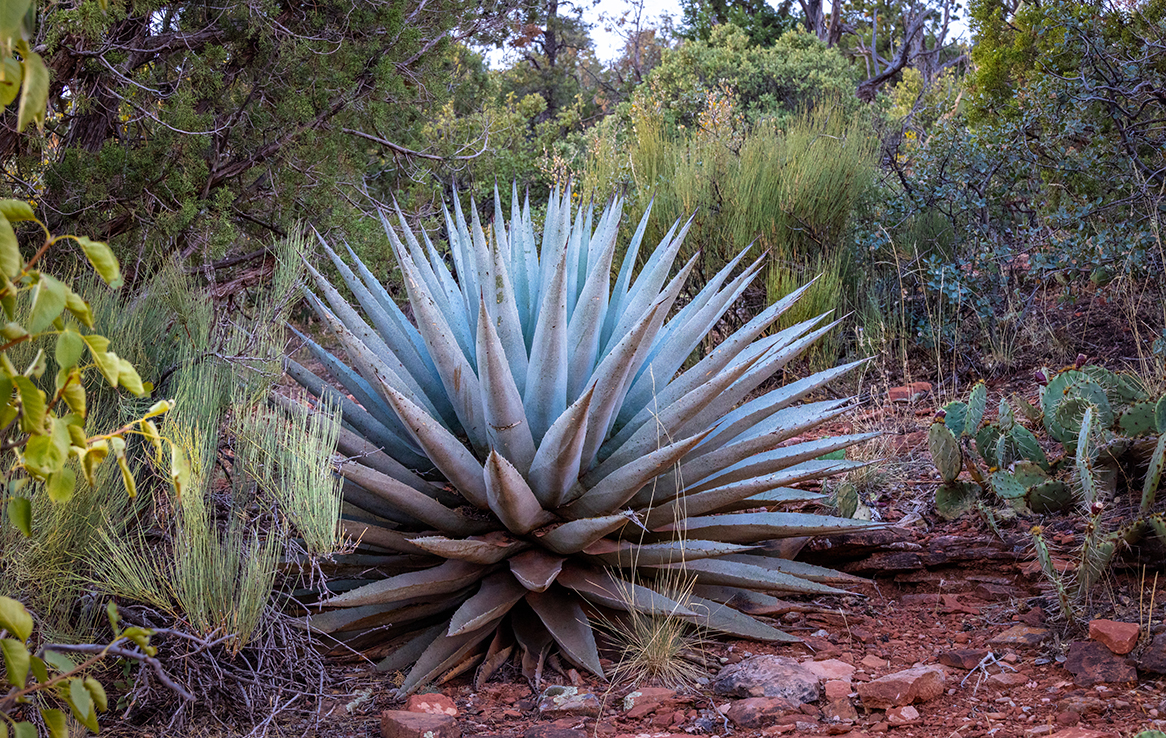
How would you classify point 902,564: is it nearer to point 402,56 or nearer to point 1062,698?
point 1062,698

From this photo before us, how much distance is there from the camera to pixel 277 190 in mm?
5039

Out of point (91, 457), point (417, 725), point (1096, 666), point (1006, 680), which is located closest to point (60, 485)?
point (91, 457)

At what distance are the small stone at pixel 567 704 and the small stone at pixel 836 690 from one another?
593 millimetres

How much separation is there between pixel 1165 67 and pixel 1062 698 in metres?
4.21

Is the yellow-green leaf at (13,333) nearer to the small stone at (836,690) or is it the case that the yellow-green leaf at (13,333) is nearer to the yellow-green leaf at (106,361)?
the yellow-green leaf at (106,361)

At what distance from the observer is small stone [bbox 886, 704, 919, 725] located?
2.25 metres

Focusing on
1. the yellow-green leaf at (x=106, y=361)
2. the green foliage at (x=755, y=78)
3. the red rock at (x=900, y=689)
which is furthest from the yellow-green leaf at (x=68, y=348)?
the green foliage at (x=755, y=78)

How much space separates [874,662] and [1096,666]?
0.55 meters

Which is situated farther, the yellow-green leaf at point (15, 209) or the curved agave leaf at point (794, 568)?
the curved agave leaf at point (794, 568)

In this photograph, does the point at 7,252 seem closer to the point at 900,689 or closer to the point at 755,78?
the point at 900,689

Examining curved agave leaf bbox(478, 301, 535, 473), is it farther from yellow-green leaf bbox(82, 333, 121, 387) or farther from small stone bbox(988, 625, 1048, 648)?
small stone bbox(988, 625, 1048, 648)

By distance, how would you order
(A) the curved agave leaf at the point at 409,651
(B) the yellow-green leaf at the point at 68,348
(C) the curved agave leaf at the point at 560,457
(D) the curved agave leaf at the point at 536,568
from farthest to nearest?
1. (A) the curved agave leaf at the point at 409,651
2. (D) the curved agave leaf at the point at 536,568
3. (C) the curved agave leaf at the point at 560,457
4. (B) the yellow-green leaf at the point at 68,348

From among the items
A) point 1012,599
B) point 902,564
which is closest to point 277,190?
point 902,564

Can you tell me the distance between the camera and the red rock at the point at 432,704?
7.88 feet
